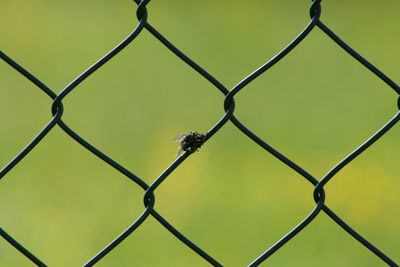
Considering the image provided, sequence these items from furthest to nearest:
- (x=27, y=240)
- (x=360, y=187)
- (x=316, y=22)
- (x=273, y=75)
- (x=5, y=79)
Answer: (x=273, y=75) < (x=5, y=79) < (x=360, y=187) < (x=27, y=240) < (x=316, y=22)

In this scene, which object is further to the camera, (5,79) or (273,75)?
(273,75)

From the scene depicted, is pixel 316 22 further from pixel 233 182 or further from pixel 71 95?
pixel 71 95

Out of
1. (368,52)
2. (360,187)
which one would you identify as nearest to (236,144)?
(360,187)

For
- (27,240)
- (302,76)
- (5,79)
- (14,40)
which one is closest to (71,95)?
(5,79)

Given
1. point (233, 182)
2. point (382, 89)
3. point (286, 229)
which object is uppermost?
point (382, 89)

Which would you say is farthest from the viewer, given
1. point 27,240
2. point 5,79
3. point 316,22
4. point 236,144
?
point 5,79

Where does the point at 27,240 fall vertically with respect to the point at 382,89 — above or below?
below
